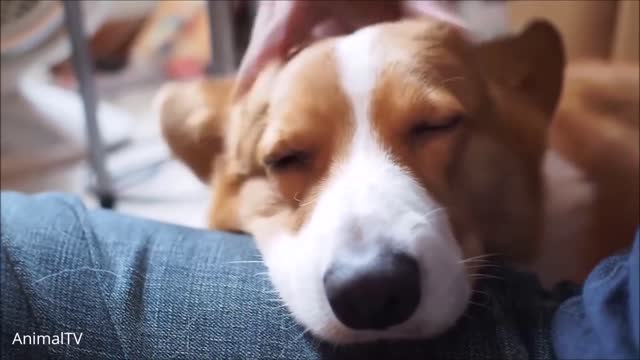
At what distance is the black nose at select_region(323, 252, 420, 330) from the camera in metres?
0.73

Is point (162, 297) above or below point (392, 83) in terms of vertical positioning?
below

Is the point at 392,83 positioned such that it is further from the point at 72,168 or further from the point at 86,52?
the point at 72,168

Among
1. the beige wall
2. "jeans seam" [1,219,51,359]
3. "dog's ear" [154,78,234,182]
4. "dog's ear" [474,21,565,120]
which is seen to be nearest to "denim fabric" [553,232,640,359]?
"dog's ear" [474,21,565,120]

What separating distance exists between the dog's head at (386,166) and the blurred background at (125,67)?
0.17m

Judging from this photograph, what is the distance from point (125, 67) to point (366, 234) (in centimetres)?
154

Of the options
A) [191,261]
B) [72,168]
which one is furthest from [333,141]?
[72,168]

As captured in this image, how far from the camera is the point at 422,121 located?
889 millimetres

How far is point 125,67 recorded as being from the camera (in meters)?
2.17

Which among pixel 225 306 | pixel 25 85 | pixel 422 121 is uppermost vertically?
pixel 422 121

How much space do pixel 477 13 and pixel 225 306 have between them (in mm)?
1151

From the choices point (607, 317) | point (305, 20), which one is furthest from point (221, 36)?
point (607, 317)

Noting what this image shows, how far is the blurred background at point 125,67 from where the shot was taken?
1.42 m

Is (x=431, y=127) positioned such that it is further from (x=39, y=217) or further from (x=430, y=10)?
(x=39, y=217)

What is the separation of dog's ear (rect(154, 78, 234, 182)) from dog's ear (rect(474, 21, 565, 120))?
0.37m
